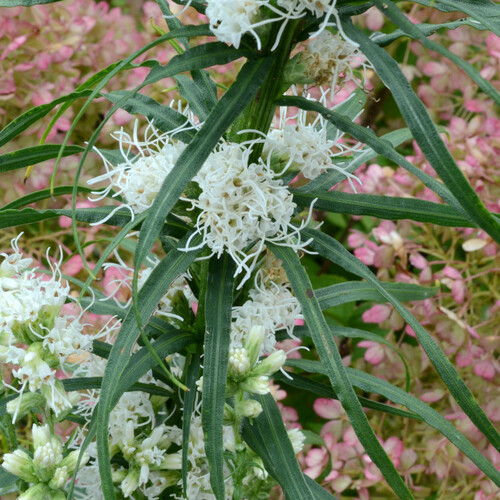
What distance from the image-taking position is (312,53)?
0.54 m

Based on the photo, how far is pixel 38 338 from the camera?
64 centimetres

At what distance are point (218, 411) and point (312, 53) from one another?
300mm

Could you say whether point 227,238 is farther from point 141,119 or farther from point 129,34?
point 129,34

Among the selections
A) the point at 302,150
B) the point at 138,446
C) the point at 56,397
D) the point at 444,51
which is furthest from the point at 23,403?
the point at 444,51

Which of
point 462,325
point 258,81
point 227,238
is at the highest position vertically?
point 258,81

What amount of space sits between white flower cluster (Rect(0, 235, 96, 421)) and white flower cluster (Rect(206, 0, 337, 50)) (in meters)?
0.31

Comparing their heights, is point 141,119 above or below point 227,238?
below

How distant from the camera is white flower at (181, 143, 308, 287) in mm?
Result: 549

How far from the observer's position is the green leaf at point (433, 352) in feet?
1.87

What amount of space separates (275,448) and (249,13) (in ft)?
1.29

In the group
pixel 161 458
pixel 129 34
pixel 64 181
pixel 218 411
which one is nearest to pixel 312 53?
pixel 218 411

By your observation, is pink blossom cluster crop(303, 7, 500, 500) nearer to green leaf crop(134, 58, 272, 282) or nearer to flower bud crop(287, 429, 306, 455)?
flower bud crop(287, 429, 306, 455)

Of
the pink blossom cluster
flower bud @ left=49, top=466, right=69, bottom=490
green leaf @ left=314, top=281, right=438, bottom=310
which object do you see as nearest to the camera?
flower bud @ left=49, top=466, right=69, bottom=490

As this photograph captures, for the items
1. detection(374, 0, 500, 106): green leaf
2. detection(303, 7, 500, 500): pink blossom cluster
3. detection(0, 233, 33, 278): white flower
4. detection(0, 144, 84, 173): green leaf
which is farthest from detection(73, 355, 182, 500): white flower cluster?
detection(374, 0, 500, 106): green leaf
